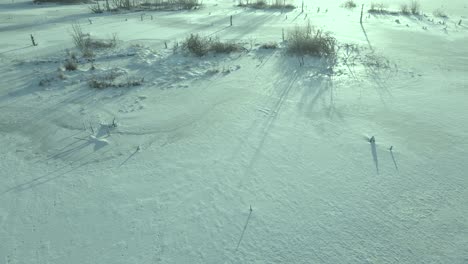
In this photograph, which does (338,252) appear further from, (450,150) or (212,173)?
(450,150)

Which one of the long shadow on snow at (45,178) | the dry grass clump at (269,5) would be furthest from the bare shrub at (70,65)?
the dry grass clump at (269,5)

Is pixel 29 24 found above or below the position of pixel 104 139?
above

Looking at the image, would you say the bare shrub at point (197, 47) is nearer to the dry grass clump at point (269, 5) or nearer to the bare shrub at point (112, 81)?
the bare shrub at point (112, 81)

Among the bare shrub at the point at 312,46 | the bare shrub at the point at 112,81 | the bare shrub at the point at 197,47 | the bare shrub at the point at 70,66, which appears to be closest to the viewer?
the bare shrub at the point at 112,81

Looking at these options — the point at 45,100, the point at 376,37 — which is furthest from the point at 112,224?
the point at 376,37

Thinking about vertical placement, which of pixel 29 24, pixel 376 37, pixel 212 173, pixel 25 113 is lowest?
pixel 212 173

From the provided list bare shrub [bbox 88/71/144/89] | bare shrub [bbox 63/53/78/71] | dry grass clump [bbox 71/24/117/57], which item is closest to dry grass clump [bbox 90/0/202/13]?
dry grass clump [bbox 71/24/117/57]

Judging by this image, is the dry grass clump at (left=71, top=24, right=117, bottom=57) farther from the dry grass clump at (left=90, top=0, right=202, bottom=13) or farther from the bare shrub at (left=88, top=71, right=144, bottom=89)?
the dry grass clump at (left=90, top=0, right=202, bottom=13)

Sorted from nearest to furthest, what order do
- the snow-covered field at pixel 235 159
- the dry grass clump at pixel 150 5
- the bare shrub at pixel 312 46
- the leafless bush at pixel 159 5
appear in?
the snow-covered field at pixel 235 159
the bare shrub at pixel 312 46
the dry grass clump at pixel 150 5
the leafless bush at pixel 159 5

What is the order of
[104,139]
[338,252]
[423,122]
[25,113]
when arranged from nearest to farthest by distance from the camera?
[338,252]
[104,139]
[423,122]
[25,113]
